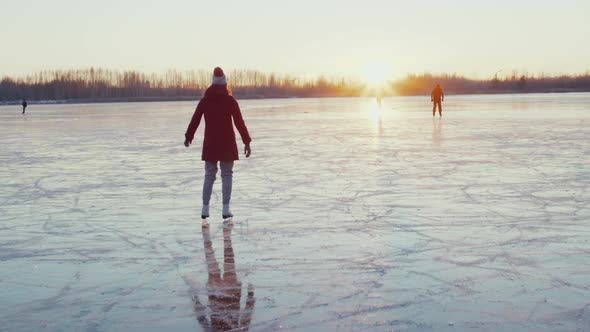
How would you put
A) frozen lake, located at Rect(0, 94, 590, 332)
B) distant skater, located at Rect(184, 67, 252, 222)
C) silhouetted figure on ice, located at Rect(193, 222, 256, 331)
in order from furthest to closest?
distant skater, located at Rect(184, 67, 252, 222), frozen lake, located at Rect(0, 94, 590, 332), silhouetted figure on ice, located at Rect(193, 222, 256, 331)

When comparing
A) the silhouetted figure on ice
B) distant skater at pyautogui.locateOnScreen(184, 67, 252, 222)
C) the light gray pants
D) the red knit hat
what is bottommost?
the silhouetted figure on ice

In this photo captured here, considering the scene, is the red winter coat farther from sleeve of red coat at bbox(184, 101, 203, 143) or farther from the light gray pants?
the light gray pants

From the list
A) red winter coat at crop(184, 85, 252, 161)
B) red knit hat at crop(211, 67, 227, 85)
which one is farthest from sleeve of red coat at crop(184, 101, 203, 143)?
red knit hat at crop(211, 67, 227, 85)

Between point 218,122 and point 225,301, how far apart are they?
2958 millimetres

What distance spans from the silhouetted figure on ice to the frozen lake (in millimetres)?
14

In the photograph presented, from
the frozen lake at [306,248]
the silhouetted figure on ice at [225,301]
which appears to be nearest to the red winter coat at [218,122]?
the frozen lake at [306,248]

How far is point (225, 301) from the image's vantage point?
397 centimetres

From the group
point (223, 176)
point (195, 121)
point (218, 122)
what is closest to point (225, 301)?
point (223, 176)

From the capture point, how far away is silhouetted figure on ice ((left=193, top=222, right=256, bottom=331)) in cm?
356

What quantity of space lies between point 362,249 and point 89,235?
2348 mm

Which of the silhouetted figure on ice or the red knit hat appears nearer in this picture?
the silhouetted figure on ice

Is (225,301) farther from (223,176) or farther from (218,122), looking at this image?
(218,122)

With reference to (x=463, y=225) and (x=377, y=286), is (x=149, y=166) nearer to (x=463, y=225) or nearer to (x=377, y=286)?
(x=463, y=225)

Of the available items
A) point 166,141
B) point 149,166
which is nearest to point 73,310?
point 149,166
